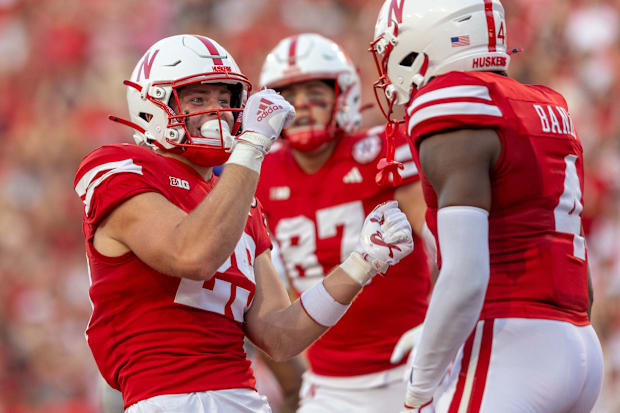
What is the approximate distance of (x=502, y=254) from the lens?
2473 mm

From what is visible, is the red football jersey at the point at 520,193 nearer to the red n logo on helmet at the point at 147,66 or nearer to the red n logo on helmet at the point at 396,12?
the red n logo on helmet at the point at 396,12

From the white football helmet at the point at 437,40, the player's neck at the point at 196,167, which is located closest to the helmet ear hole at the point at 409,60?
the white football helmet at the point at 437,40

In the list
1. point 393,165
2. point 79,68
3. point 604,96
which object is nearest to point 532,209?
point 393,165

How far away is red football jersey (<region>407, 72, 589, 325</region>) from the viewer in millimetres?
2395

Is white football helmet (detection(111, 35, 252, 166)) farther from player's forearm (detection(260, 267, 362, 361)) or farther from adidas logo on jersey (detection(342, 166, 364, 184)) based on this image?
adidas logo on jersey (detection(342, 166, 364, 184))

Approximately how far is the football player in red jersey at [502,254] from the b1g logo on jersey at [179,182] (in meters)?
0.67

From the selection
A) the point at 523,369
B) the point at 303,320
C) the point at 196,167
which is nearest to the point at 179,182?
the point at 196,167

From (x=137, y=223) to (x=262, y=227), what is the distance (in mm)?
602

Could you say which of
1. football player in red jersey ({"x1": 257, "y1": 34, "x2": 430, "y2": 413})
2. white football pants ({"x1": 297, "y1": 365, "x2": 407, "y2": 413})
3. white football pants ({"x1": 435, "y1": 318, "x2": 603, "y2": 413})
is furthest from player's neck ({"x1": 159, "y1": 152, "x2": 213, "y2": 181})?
white football pants ({"x1": 297, "y1": 365, "x2": 407, "y2": 413})

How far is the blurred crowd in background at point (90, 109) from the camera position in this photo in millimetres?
6457

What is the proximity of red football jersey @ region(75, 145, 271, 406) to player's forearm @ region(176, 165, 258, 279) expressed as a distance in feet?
0.62

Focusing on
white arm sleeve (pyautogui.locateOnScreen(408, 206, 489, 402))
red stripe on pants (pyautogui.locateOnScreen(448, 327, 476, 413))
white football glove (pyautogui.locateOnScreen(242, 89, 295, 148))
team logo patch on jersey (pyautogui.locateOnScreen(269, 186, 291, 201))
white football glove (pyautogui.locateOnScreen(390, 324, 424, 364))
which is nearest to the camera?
white arm sleeve (pyautogui.locateOnScreen(408, 206, 489, 402))

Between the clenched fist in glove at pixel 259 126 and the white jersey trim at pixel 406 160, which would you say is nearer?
the clenched fist in glove at pixel 259 126

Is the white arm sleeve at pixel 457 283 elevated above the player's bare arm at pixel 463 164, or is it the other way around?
the player's bare arm at pixel 463 164
